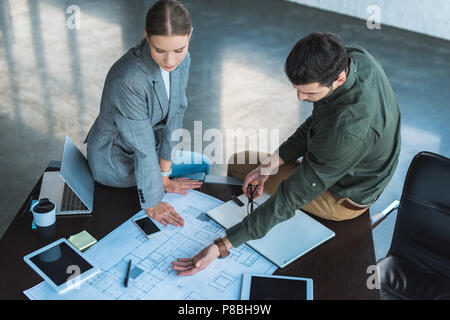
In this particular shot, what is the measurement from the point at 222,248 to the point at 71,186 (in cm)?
60

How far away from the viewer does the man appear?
1.56 metres

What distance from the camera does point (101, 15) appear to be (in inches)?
252

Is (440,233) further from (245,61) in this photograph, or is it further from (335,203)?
(245,61)

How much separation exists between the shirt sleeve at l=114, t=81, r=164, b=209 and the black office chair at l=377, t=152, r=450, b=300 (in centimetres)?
103

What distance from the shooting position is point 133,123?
190 centimetres

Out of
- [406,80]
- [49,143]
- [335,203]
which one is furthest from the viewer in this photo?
[406,80]

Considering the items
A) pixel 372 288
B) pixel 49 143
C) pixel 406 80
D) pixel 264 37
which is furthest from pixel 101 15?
pixel 372 288

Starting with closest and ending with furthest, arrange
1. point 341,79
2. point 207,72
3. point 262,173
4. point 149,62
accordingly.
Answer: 1. point 341,79
2. point 149,62
3. point 262,173
4. point 207,72

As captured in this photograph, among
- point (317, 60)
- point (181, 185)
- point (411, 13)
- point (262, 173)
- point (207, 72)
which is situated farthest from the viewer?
point (411, 13)

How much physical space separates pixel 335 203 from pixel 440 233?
47 cm

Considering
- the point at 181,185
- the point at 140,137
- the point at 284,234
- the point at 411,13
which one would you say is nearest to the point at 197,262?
the point at 284,234

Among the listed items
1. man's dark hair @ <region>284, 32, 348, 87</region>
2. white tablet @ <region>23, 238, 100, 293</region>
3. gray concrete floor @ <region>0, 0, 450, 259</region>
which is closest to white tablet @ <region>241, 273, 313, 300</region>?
white tablet @ <region>23, 238, 100, 293</region>

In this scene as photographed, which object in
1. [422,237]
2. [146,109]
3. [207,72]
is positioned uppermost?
[146,109]

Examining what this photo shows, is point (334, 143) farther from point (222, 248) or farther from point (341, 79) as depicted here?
point (222, 248)
